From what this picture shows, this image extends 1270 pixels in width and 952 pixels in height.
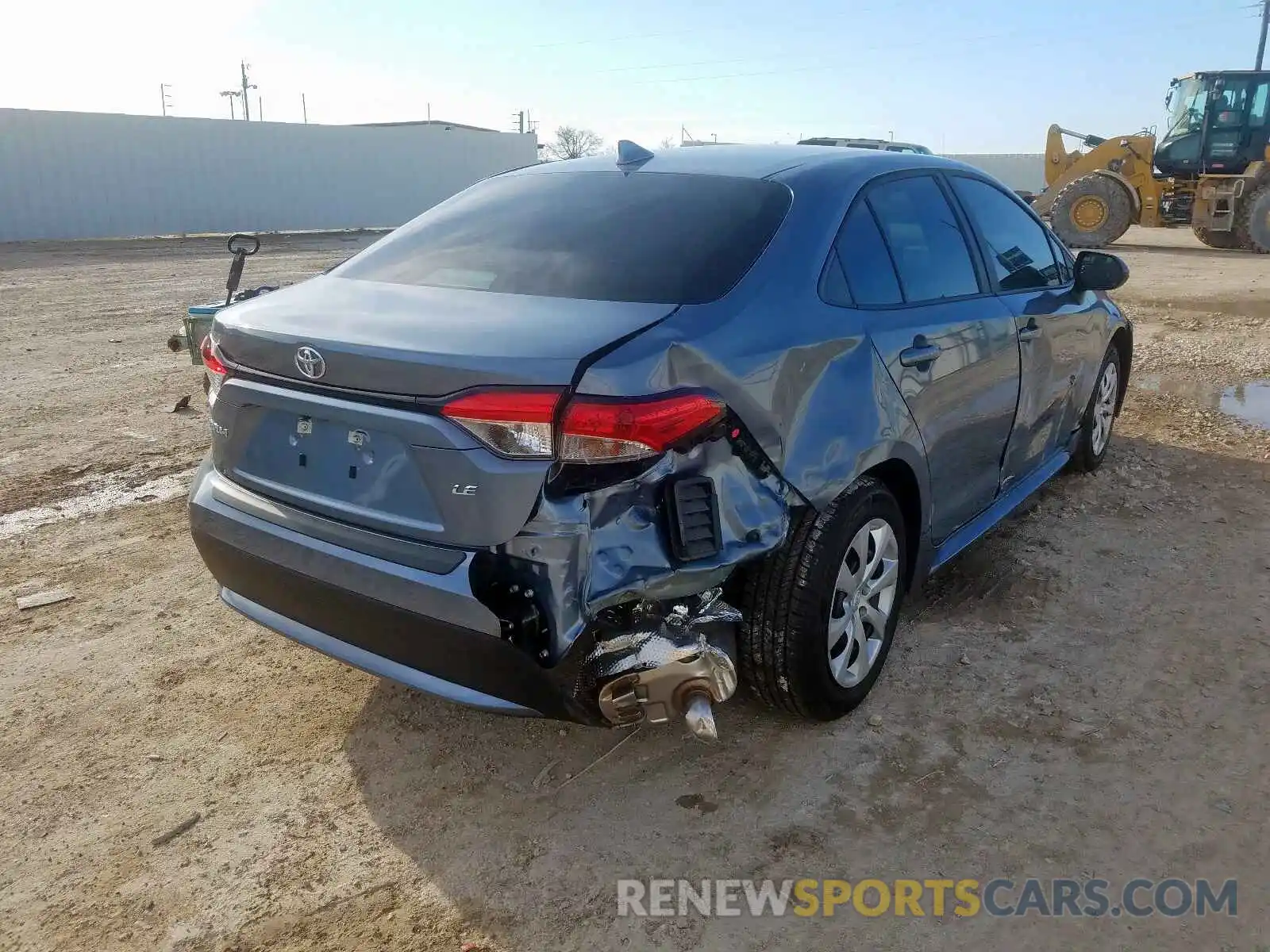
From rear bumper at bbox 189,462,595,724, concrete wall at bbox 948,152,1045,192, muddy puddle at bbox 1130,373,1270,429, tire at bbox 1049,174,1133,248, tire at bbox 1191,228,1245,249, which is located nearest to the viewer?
rear bumper at bbox 189,462,595,724

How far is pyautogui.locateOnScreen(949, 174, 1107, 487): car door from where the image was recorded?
370cm

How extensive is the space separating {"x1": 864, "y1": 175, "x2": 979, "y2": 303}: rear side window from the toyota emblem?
1.77 meters

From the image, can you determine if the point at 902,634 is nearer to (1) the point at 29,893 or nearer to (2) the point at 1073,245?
(1) the point at 29,893

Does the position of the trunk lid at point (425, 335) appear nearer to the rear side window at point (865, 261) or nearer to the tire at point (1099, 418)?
the rear side window at point (865, 261)

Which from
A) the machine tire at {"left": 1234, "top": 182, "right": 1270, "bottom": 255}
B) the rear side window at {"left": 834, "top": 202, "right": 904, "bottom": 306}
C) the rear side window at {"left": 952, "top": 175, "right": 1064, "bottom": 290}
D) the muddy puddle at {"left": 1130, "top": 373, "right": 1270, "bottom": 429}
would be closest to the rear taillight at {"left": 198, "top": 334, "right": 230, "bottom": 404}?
the rear side window at {"left": 834, "top": 202, "right": 904, "bottom": 306}

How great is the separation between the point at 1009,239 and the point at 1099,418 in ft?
5.45

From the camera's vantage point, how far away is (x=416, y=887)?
229 centimetres

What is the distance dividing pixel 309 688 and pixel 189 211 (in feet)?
92.9

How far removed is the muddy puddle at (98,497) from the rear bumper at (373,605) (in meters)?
2.40

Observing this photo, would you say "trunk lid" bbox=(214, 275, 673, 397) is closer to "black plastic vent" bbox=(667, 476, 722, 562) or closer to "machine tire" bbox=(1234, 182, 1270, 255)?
"black plastic vent" bbox=(667, 476, 722, 562)

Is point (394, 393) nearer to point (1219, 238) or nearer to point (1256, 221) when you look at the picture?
point (1256, 221)

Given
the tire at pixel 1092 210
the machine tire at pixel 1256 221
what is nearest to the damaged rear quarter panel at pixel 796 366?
the tire at pixel 1092 210

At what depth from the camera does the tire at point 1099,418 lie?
4.84 meters

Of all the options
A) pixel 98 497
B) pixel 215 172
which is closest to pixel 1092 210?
pixel 98 497
